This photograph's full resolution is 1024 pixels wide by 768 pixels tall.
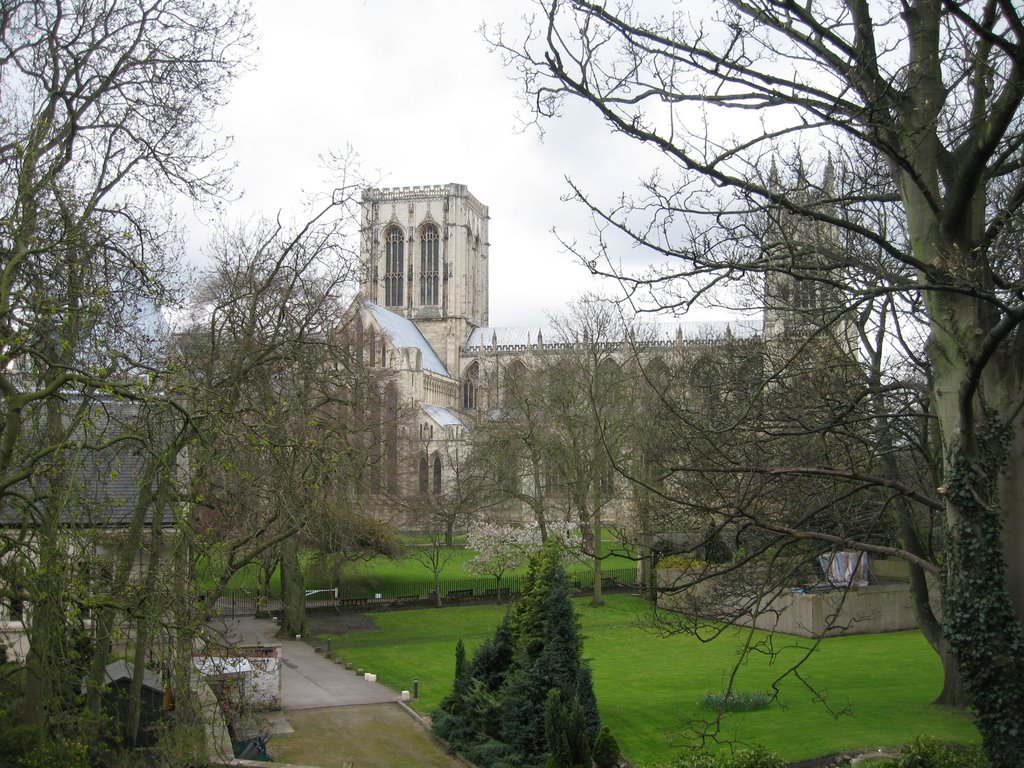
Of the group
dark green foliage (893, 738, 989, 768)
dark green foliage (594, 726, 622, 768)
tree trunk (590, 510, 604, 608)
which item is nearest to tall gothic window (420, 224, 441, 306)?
tree trunk (590, 510, 604, 608)

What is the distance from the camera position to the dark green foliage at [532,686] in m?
14.3

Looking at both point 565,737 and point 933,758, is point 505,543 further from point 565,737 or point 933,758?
point 933,758

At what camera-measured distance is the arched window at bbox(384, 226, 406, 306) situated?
263ft

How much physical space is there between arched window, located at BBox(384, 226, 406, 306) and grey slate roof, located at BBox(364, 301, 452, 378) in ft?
12.3

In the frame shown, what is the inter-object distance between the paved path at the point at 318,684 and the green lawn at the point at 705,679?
656 mm

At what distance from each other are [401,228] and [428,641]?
57.6 m

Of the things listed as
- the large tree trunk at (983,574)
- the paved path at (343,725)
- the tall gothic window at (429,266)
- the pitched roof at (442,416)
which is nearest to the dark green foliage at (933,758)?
the large tree trunk at (983,574)

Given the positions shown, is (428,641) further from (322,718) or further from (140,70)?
(140,70)

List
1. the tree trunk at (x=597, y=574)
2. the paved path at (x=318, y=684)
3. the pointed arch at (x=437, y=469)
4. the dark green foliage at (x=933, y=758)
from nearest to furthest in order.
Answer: the dark green foliage at (x=933, y=758) → the paved path at (x=318, y=684) → the tree trunk at (x=597, y=574) → the pointed arch at (x=437, y=469)

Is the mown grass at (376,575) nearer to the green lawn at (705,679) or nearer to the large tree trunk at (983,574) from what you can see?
the green lawn at (705,679)

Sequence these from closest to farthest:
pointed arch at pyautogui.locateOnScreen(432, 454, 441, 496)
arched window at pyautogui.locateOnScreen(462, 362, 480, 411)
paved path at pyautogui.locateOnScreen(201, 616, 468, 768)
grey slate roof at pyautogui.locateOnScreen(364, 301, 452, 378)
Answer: paved path at pyautogui.locateOnScreen(201, 616, 468, 768), pointed arch at pyautogui.locateOnScreen(432, 454, 441, 496), grey slate roof at pyautogui.locateOnScreen(364, 301, 452, 378), arched window at pyautogui.locateOnScreen(462, 362, 480, 411)

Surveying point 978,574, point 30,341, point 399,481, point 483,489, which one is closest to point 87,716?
point 30,341

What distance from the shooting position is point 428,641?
26328 millimetres

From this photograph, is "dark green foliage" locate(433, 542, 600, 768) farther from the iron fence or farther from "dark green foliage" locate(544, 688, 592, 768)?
the iron fence
